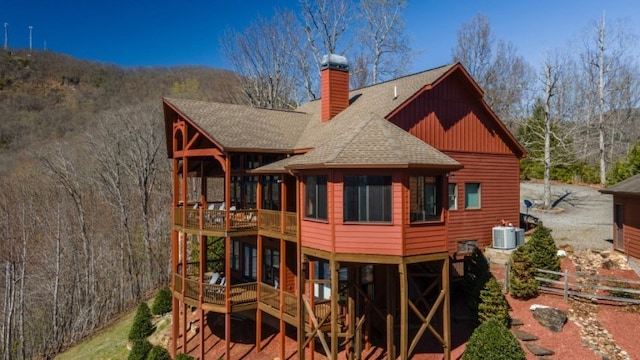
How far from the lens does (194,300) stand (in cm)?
1820

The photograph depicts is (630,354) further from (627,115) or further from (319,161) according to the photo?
(627,115)

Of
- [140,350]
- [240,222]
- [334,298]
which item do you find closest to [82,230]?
[140,350]

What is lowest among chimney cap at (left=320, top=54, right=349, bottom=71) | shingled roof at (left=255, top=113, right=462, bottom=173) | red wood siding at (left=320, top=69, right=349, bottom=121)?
shingled roof at (left=255, top=113, right=462, bottom=173)

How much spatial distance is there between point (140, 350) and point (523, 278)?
16113 millimetres

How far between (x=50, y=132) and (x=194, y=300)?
2081 inches

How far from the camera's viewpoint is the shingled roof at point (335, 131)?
43.0ft

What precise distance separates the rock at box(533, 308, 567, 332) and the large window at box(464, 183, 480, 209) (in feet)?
17.9

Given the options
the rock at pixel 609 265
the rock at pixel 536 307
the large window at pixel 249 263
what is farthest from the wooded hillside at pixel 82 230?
the rock at pixel 609 265

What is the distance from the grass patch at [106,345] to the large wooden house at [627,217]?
22837 millimetres

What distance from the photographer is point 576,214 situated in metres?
28.6

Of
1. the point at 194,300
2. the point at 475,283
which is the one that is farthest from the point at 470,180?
the point at 194,300

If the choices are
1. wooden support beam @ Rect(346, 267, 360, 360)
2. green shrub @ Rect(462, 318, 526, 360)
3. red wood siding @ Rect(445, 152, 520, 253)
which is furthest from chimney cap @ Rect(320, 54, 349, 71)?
green shrub @ Rect(462, 318, 526, 360)

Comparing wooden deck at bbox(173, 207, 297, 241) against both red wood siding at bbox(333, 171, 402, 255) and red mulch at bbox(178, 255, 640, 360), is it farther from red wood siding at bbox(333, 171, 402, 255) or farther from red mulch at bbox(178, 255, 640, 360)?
red mulch at bbox(178, 255, 640, 360)

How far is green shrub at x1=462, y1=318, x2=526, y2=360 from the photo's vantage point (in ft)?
40.6
